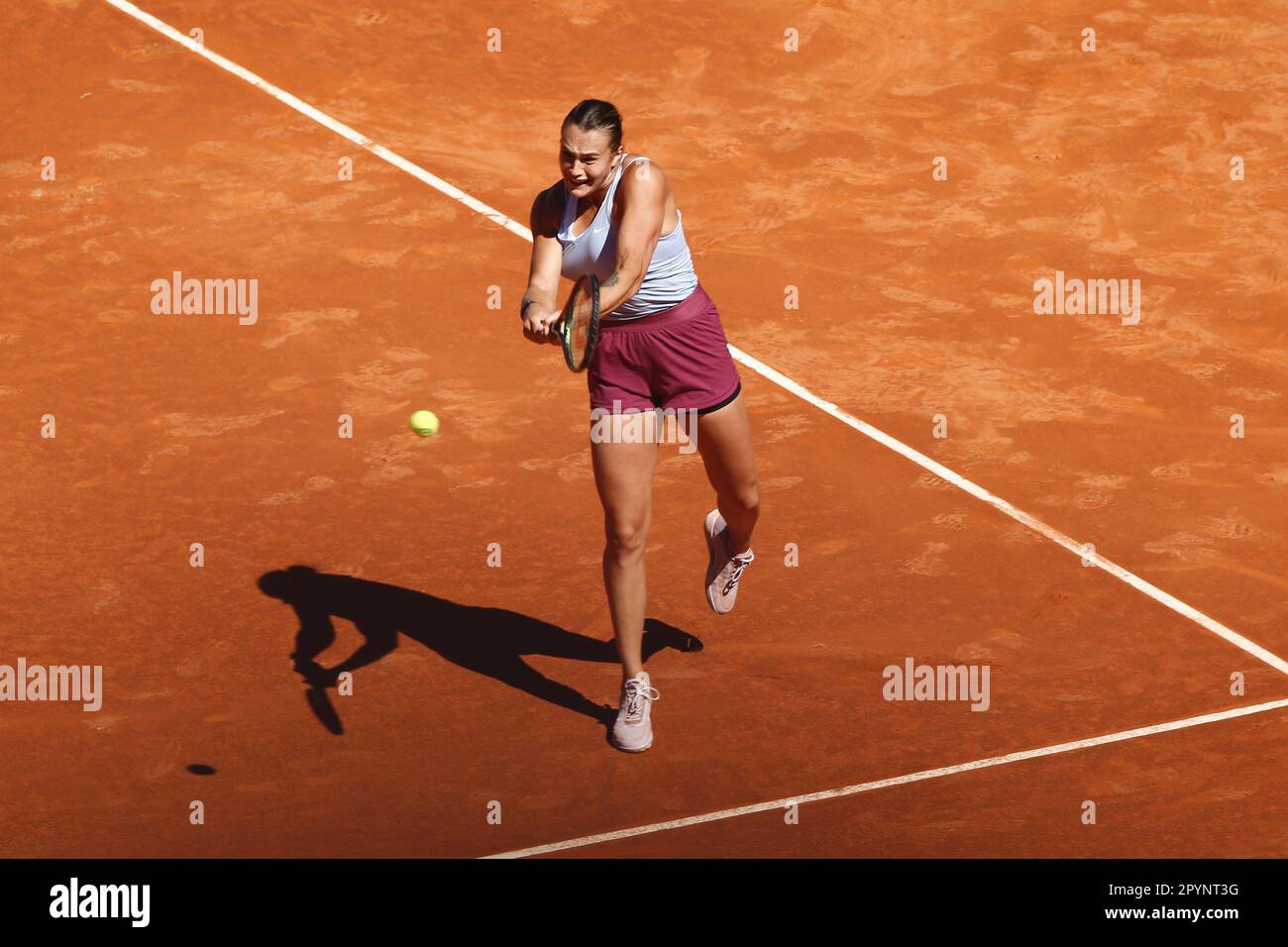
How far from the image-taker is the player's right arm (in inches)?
265

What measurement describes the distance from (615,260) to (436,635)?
215 cm

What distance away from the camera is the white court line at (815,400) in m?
8.27

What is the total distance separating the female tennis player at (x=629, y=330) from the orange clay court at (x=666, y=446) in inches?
28.8

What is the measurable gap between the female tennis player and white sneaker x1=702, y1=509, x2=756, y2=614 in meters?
0.66

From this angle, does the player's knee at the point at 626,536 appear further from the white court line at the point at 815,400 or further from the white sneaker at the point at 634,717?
the white court line at the point at 815,400

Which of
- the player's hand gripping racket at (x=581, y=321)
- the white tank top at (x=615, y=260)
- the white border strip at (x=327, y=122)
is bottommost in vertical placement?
the player's hand gripping racket at (x=581, y=321)

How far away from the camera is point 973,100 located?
47.2ft

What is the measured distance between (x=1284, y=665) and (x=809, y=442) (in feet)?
9.61

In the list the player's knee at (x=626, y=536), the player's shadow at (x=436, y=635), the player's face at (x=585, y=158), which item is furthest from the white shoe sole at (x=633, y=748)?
the player's face at (x=585, y=158)

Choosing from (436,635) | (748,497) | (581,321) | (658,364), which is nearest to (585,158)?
(581,321)

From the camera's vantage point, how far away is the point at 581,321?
677 cm

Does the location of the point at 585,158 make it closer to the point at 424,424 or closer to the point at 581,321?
the point at 581,321

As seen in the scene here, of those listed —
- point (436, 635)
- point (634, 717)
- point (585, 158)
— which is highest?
point (585, 158)

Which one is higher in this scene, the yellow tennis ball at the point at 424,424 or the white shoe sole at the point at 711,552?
the yellow tennis ball at the point at 424,424
